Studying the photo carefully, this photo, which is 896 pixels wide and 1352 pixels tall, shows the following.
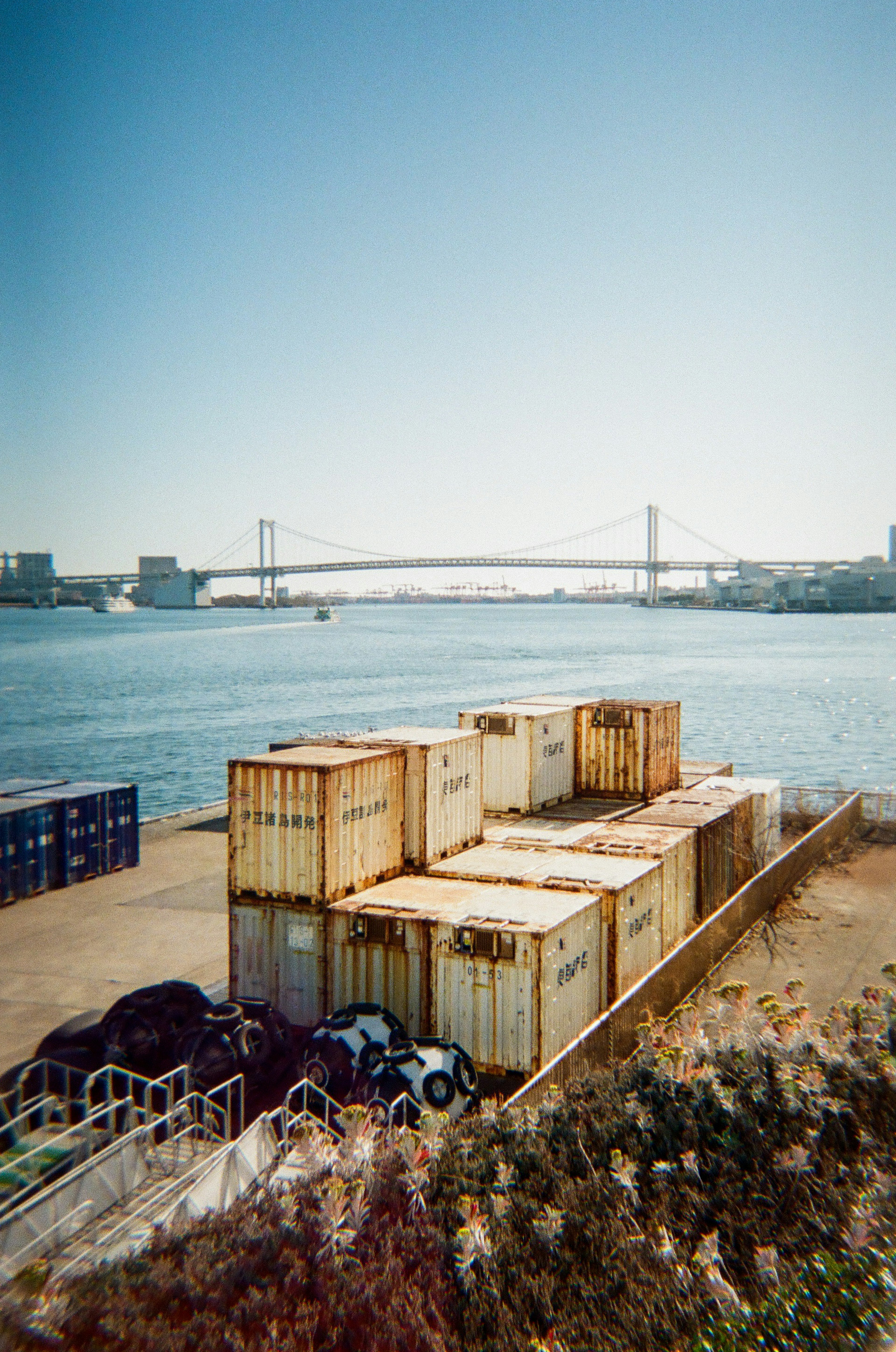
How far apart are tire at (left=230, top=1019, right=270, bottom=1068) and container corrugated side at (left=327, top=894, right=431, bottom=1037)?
4.84 feet

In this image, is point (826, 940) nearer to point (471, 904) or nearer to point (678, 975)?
point (678, 975)

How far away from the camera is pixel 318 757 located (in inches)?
583

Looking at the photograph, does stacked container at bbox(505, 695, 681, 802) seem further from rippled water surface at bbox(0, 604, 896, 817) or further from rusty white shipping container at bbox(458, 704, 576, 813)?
rippled water surface at bbox(0, 604, 896, 817)

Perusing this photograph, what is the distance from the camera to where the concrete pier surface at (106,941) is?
1572 centimetres

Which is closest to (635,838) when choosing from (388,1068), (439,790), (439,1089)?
(439,790)

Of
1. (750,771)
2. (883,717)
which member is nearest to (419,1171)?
(750,771)

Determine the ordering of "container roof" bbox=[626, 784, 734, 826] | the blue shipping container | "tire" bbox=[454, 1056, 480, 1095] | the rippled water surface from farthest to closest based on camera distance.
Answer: the rippled water surface < the blue shipping container < "container roof" bbox=[626, 784, 734, 826] < "tire" bbox=[454, 1056, 480, 1095]

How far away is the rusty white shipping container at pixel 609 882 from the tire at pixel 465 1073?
3226 millimetres

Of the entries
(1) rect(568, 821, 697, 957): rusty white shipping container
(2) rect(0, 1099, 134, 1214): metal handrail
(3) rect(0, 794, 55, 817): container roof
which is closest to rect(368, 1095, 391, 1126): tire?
(2) rect(0, 1099, 134, 1214): metal handrail

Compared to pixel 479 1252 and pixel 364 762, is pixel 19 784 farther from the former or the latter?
pixel 479 1252

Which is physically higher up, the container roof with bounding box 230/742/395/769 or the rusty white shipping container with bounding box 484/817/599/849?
the container roof with bounding box 230/742/395/769

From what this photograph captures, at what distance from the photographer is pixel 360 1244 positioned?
629 cm

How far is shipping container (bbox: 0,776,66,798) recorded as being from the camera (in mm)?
24406

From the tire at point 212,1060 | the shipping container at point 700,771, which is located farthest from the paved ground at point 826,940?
the tire at point 212,1060
